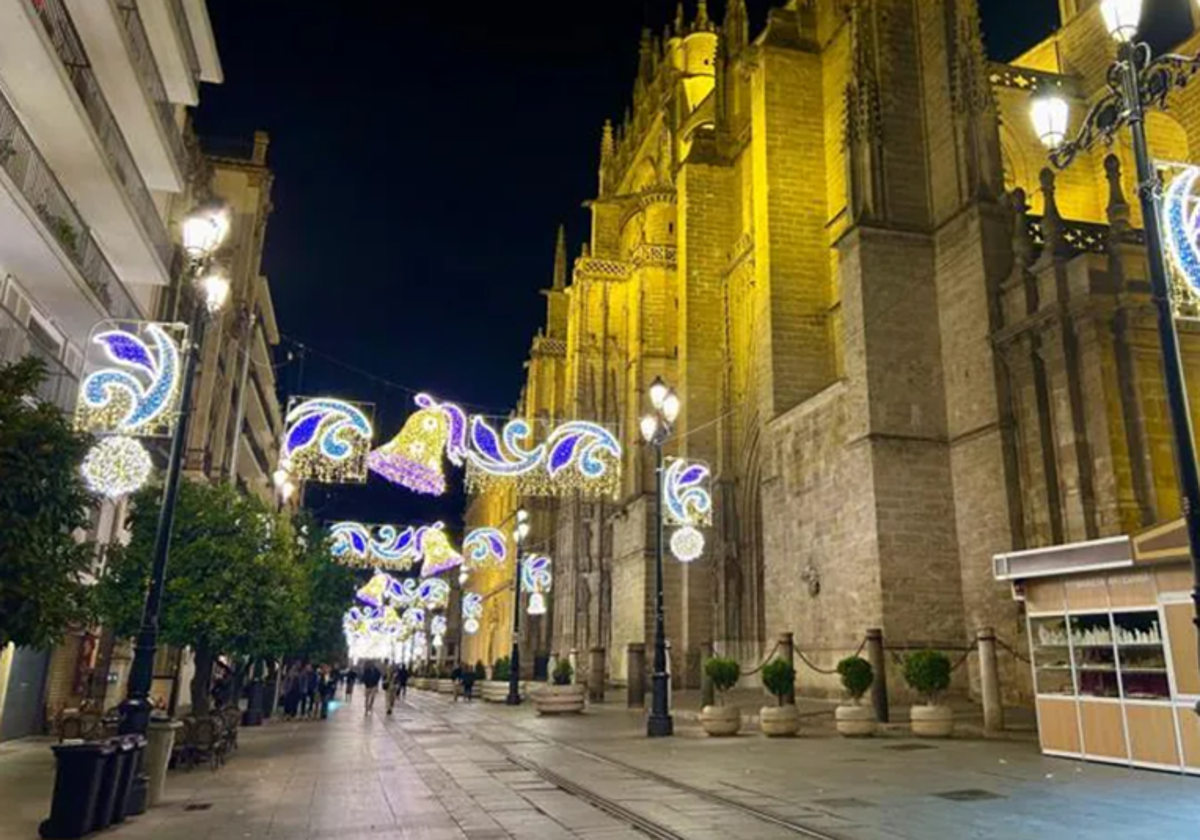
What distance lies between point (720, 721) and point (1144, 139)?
12231 mm

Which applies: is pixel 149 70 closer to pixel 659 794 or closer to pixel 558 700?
pixel 558 700

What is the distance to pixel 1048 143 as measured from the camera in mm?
8430

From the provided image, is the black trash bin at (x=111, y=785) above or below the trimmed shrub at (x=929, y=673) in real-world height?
below

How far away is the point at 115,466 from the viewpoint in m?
11.4

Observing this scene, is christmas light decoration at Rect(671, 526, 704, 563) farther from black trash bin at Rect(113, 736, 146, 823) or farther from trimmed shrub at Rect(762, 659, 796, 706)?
black trash bin at Rect(113, 736, 146, 823)

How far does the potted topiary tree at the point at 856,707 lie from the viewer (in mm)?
14797

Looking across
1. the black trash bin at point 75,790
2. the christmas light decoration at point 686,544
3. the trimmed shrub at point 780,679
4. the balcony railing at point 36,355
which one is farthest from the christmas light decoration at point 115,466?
the christmas light decoration at point 686,544

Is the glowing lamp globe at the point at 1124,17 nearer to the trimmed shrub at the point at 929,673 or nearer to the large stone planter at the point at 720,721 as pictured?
the trimmed shrub at the point at 929,673

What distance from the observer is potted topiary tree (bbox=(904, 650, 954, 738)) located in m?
14.2

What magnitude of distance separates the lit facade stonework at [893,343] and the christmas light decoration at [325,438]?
36.8ft

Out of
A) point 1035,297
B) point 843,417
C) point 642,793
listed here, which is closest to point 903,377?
point 843,417

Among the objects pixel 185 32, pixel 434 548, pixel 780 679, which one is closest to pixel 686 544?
pixel 780 679

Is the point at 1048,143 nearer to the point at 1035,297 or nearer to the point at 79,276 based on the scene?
the point at 1035,297

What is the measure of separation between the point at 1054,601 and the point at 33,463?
1266cm
